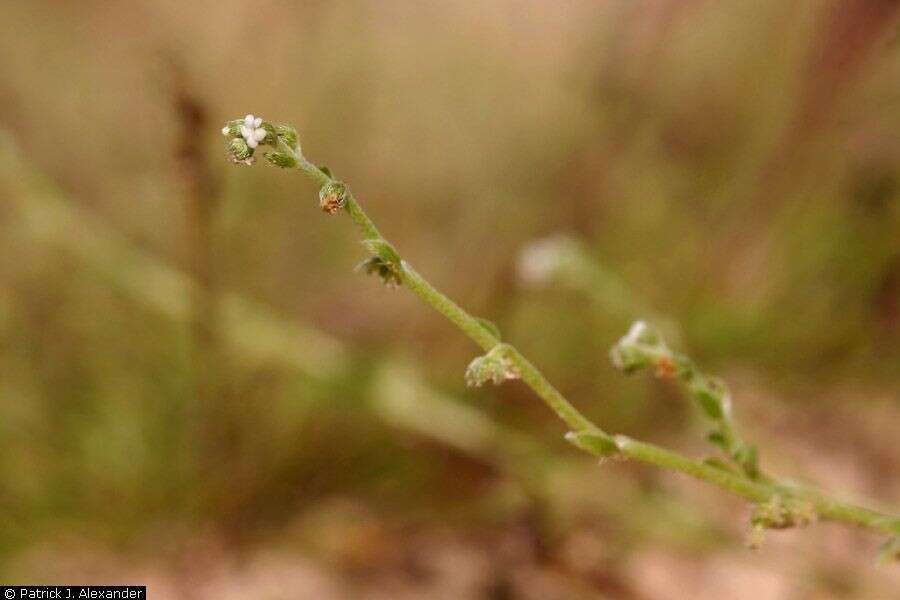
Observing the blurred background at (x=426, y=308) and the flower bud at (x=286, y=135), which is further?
the blurred background at (x=426, y=308)

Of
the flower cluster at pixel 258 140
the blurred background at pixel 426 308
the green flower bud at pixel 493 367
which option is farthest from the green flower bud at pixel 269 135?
the blurred background at pixel 426 308

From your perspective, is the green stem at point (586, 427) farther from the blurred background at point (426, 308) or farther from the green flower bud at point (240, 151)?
the blurred background at point (426, 308)

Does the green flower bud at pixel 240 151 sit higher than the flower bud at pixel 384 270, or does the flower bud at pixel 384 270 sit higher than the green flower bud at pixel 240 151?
the green flower bud at pixel 240 151

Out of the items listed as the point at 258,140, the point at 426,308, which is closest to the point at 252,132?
the point at 258,140

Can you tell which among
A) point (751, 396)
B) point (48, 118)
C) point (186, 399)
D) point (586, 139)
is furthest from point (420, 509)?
point (48, 118)

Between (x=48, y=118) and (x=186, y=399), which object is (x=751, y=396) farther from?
(x=48, y=118)

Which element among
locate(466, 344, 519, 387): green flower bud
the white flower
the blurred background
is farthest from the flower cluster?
the blurred background

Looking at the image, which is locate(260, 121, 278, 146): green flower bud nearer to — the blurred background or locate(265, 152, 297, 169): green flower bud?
locate(265, 152, 297, 169): green flower bud

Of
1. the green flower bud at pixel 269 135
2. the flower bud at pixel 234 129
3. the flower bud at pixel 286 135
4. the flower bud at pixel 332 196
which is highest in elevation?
Answer: the flower bud at pixel 234 129

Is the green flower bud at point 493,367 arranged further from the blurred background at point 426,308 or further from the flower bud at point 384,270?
the blurred background at point 426,308
